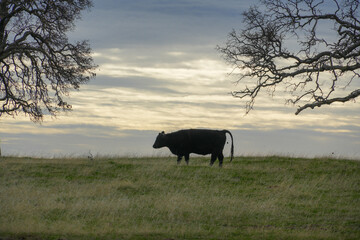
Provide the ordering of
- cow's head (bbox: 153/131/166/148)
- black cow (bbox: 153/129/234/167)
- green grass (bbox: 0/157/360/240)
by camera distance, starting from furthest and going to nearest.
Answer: cow's head (bbox: 153/131/166/148) < black cow (bbox: 153/129/234/167) < green grass (bbox: 0/157/360/240)

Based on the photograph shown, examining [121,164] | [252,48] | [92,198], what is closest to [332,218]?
[92,198]

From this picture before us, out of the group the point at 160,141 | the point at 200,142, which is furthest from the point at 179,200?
the point at 160,141

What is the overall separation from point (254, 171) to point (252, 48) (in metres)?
8.52

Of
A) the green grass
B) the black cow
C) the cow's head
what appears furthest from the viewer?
A: the cow's head

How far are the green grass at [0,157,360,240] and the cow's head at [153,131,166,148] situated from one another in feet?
7.61

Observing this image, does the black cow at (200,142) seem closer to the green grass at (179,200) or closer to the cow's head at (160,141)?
the cow's head at (160,141)

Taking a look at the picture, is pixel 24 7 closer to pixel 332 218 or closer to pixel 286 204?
pixel 286 204

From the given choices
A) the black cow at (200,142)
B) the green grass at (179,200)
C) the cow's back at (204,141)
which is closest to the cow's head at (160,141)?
the black cow at (200,142)

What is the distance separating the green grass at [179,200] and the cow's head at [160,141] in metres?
2.32

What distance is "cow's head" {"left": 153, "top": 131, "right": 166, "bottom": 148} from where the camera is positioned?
26188 mm

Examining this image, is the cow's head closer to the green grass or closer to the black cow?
the black cow

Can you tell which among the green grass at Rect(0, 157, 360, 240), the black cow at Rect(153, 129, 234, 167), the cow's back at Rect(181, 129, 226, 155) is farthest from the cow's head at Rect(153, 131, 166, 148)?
the green grass at Rect(0, 157, 360, 240)

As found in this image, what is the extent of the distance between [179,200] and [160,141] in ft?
33.0

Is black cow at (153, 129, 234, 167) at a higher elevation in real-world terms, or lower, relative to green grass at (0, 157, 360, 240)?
higher
